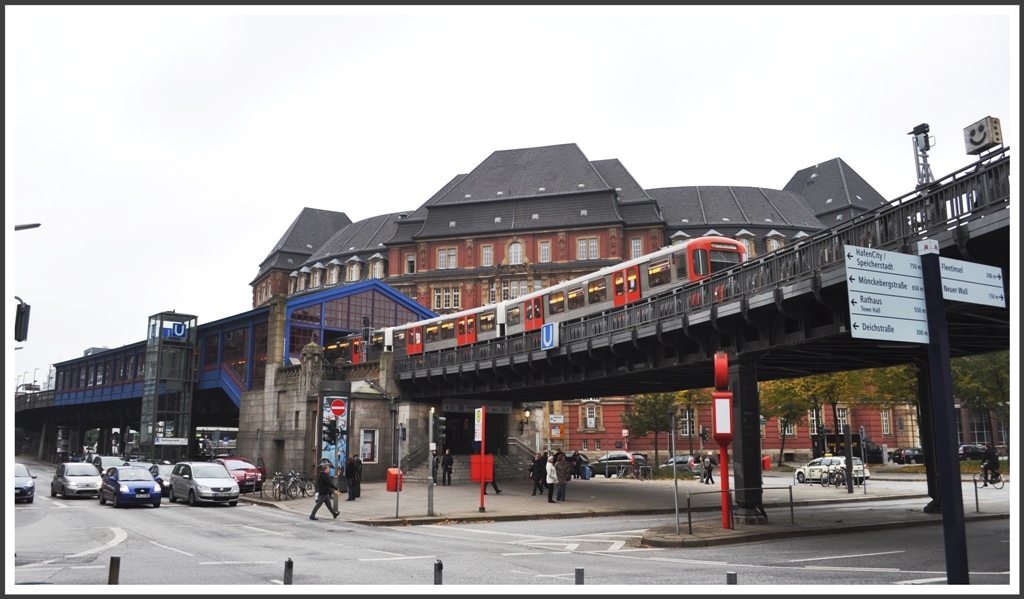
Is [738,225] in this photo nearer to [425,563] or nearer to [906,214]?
[906,214]

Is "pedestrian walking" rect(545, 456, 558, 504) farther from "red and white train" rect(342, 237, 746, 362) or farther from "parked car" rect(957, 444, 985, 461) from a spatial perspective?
"parked car" rect(957, 444, 985, 461)

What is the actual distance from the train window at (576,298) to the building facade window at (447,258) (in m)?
49.1

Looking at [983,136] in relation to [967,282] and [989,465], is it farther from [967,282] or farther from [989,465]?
[989,465]

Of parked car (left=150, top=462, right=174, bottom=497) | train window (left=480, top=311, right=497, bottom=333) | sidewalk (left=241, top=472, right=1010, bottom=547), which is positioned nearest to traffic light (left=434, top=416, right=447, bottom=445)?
sidewalk (left=241, top=472, right=1010, bottom=547)

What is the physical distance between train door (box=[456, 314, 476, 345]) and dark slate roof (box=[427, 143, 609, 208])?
137ft

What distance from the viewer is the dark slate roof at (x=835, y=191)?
93.2 meters

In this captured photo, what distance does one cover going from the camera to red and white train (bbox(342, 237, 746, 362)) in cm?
3284

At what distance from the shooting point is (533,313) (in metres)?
43.6

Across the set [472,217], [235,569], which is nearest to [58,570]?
[235,569]

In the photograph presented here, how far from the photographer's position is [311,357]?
153 feet

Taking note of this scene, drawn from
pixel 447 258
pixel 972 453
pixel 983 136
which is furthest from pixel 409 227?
pixel 983 136

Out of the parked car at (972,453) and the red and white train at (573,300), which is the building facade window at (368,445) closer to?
the red and white train at (573,300)

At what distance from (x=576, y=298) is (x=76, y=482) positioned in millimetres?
22655

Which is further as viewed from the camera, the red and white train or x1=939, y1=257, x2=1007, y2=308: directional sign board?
the red and white train
